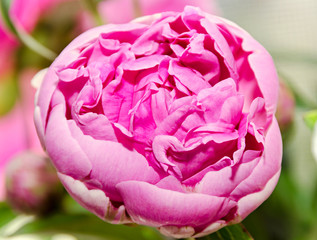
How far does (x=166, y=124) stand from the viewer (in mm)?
275

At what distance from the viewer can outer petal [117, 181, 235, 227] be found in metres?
0.26

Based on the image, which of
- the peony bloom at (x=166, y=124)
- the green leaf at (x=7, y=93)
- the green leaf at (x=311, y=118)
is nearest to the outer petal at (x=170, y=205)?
the peony bloom at (x=166, y=124)

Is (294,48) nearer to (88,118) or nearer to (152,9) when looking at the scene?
(152,9)

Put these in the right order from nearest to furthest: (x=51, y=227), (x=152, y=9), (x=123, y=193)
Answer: (x=123, y=193)
(x=51, y=227)
(x=152, y=9)

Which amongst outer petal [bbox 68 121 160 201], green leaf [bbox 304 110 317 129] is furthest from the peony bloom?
green leaf [bbox 304 110 317 129]

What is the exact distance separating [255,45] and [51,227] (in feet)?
0.81

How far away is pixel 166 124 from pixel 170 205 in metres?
0.04

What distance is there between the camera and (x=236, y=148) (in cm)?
28

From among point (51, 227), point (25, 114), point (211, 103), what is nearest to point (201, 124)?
point (211, 103)

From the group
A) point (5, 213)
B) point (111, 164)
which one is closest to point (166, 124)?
point (111, 164)

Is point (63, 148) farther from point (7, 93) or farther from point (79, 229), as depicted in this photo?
point (7, 93)

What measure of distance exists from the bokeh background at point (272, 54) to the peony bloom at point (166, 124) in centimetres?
18

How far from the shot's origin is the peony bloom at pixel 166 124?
0.27 meters

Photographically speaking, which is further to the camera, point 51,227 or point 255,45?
point 51,227
